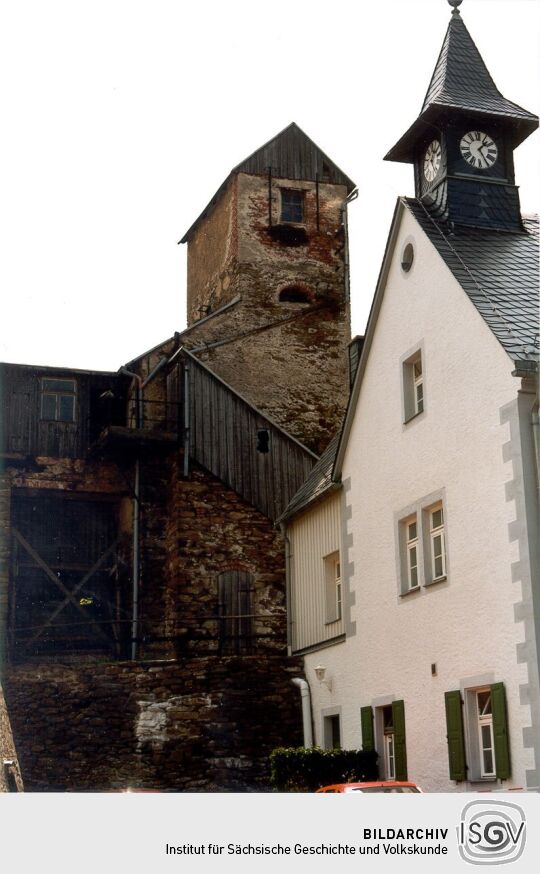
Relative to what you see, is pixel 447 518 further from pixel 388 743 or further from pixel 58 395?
pixel 58 395

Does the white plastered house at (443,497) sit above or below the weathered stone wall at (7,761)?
above

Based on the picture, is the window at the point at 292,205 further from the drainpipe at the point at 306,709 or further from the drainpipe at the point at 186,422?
the drainpipe at the point at 306,709

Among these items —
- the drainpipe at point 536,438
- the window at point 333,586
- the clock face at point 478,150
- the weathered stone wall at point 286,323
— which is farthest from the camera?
the weathered stone wall at point 286,323

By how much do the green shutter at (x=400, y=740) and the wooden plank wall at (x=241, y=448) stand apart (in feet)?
30.8

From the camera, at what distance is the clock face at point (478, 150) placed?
21.8 meters

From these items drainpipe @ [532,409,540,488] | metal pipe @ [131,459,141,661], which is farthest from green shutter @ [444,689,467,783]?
metal pipe @ [131,459,141,661]

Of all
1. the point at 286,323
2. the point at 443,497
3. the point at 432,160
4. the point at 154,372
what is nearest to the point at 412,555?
the point at 443,497

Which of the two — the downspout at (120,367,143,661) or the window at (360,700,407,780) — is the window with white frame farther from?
the downspout at (120,367,143,661)

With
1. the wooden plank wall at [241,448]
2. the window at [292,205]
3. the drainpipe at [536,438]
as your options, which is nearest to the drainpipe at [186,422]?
the wooden plank wall at [241,448]

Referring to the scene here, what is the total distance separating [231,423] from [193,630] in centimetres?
467

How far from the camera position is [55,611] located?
2867 centimetres

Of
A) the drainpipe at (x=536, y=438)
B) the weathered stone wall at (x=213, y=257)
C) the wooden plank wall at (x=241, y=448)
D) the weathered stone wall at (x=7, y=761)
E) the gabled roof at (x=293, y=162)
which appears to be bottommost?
the weathered stone wall at (x=7, y=761)

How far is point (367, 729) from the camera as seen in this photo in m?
19.3
